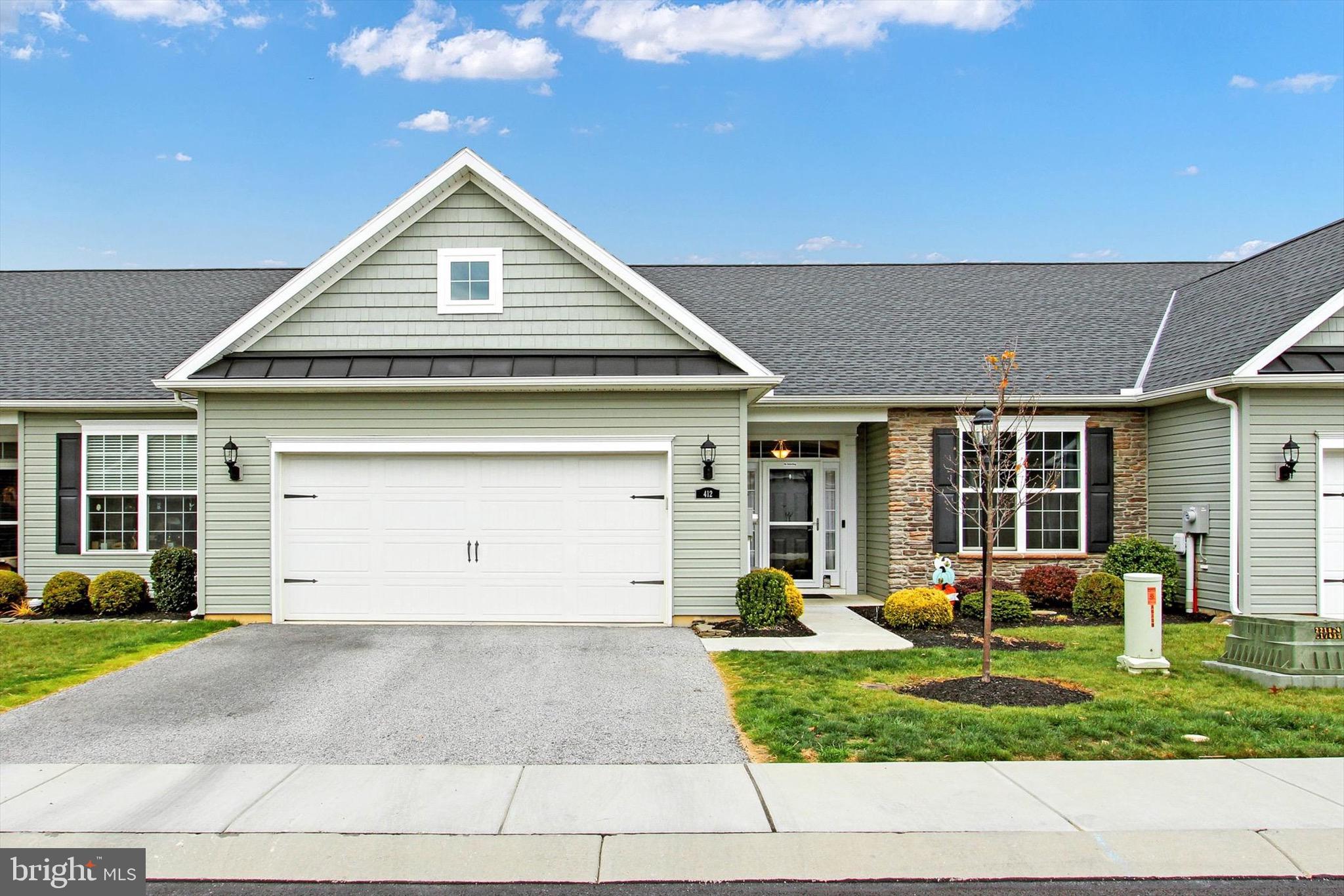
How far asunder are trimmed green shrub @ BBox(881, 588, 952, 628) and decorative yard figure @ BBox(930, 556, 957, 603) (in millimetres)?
690

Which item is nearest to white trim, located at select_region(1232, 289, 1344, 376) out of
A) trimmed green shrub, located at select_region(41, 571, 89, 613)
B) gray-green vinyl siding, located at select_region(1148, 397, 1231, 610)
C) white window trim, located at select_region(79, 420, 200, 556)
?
gray-green vinyl siding, located at select_region(1148, 397, 1231, 610)

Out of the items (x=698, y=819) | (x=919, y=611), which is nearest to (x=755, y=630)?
(x=919, y=611)

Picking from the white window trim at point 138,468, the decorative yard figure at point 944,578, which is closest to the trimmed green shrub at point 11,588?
the white window trim at point 138,468

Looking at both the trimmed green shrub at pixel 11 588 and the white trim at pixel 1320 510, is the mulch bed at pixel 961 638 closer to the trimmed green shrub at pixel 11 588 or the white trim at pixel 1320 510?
the white trim at pixel 1320 510

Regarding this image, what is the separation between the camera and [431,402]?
12.2 meters

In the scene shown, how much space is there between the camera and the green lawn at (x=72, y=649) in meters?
9.03

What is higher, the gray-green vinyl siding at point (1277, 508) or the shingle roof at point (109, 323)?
the shingle roof at point (109, 323)

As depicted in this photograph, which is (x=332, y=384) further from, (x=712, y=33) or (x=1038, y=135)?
(x=1038, y=135)

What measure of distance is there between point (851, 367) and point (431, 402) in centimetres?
675

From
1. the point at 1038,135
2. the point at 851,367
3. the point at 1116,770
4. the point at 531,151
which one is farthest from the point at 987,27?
the point at 1116,770

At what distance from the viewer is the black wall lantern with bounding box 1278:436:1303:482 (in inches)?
475

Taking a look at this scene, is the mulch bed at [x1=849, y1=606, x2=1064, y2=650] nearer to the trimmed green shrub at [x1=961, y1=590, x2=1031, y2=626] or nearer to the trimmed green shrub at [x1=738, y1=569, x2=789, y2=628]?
the trimmed green shrub at [x1=961, y1=590, x2=1031, y2=626]

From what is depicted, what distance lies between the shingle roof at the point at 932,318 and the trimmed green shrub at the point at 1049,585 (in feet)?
9.19

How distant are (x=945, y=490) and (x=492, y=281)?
24.5 ft
